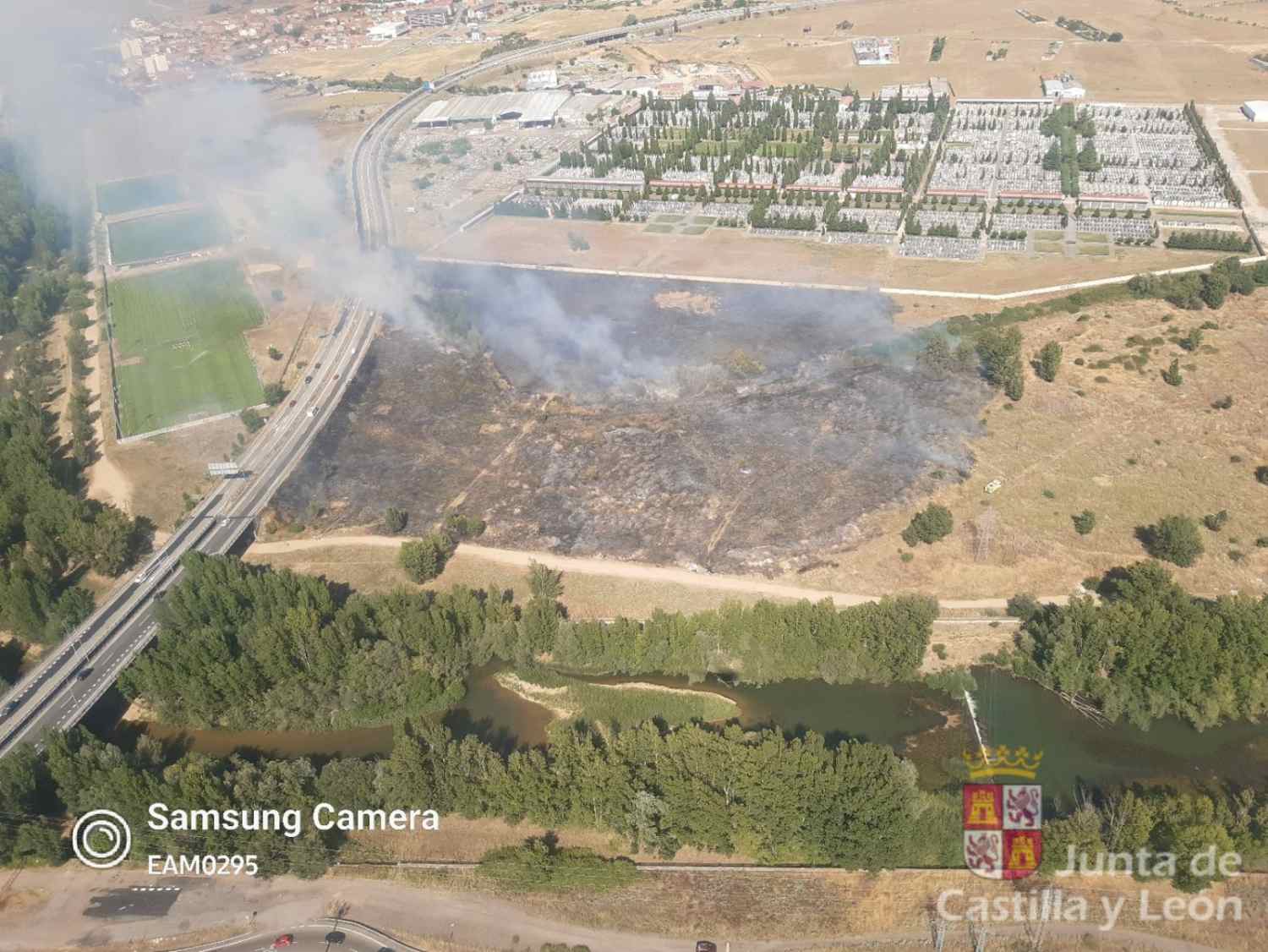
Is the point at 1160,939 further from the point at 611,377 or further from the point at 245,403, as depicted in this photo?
the point at 245,403

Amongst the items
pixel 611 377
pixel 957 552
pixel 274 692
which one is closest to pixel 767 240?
pixel 611 377

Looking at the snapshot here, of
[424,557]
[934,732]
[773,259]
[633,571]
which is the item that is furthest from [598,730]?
[773,259]

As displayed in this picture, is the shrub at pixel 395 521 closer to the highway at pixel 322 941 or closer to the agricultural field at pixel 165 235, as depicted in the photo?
the highway at pixel 322 941

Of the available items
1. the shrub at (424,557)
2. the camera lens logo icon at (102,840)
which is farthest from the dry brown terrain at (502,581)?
the camera lens logo icon at (102,840)

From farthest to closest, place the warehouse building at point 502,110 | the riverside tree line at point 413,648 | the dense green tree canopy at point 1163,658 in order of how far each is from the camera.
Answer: the warehouse building at point 502,110 → the riverside tree line at point 413,648 → the dense green tree canopy at point 1163,658

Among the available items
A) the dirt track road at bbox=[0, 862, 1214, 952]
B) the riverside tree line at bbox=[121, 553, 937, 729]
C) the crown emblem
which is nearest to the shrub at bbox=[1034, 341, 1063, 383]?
the riverside tree line at bbox=[121, 553, 937, 729]

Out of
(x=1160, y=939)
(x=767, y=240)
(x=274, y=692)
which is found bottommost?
(x=1160, y=939)
